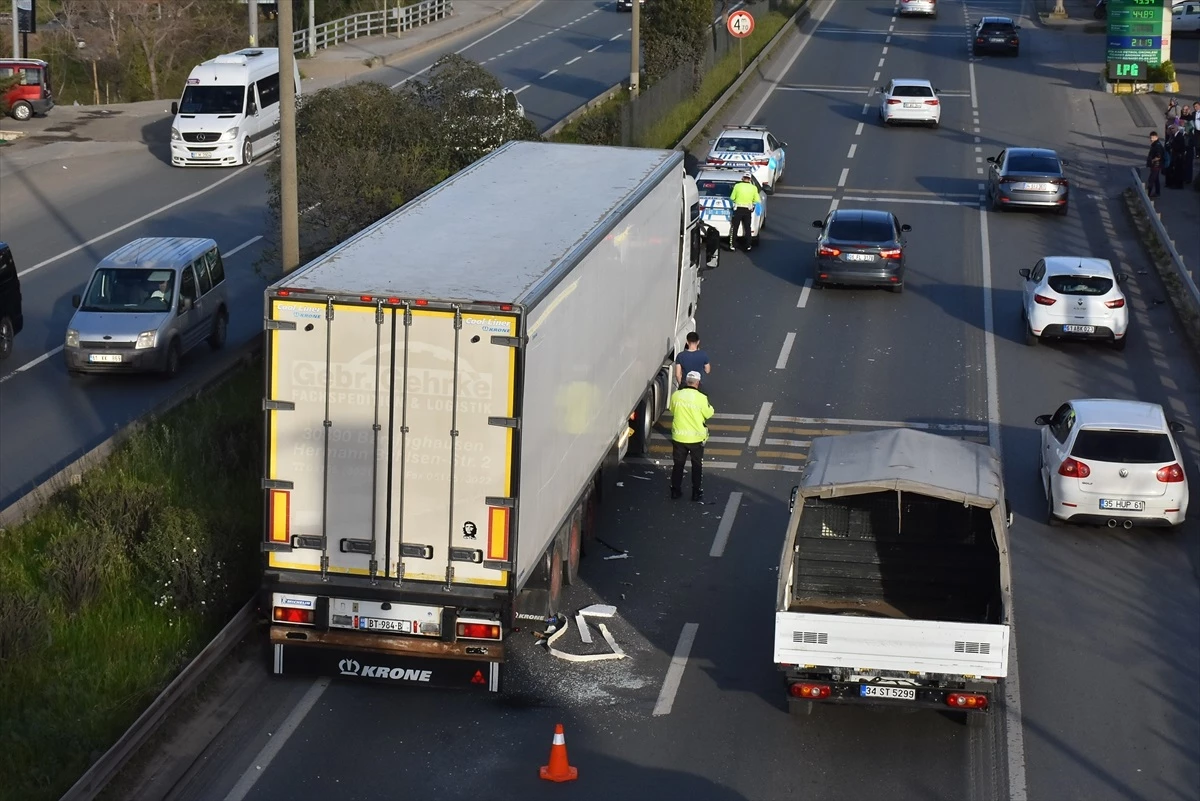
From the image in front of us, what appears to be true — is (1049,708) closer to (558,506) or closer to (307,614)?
(558,506)

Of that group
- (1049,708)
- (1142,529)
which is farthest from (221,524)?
(1142,529)

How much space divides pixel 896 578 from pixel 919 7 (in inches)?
2213

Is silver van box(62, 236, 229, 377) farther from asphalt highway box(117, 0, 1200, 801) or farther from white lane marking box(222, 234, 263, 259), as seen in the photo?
asphalt highway box(117, 0, 1200, 801)

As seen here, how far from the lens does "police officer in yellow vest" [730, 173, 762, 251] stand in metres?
29.9

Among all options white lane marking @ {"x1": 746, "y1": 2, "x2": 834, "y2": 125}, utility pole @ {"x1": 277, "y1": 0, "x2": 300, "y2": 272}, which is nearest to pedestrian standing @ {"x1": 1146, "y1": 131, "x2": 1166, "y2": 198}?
white lane marking @ {"x1": 746, "y1": 2, "x2": 834, "y2": 125}

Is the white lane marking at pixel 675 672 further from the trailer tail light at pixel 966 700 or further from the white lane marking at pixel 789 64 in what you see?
the white lane marking at pixel 789 64

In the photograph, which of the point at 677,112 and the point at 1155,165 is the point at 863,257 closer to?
the point at 1155,165

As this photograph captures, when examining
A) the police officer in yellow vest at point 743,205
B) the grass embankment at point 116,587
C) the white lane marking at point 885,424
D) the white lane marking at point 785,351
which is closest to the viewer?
the grass embankment at point 116,587

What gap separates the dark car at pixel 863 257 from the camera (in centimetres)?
2684

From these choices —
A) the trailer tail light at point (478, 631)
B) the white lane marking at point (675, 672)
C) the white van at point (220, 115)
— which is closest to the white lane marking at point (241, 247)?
the white van at point (220, 115)

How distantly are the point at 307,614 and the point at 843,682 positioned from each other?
410 cm

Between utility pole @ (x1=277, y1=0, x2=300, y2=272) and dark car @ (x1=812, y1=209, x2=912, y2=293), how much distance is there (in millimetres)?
11883

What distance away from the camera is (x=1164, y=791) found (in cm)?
1105

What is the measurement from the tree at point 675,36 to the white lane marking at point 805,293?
62.2ft
